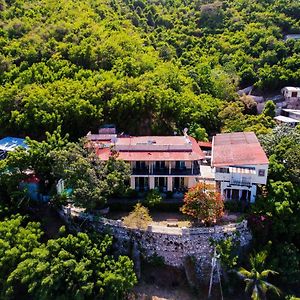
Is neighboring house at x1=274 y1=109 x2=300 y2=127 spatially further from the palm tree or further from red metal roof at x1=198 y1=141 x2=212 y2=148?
the palm tree

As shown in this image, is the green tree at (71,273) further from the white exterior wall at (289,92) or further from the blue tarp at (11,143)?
the white exterior wall at (289,92)

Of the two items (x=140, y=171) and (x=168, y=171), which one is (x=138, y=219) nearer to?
(x=140, y=171)

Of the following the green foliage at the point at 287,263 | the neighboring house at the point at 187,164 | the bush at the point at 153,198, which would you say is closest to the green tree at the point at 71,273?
the bush at the point at 153,198

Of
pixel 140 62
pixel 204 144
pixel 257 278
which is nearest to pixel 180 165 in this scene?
pixel 204 144

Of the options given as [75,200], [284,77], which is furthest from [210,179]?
[284,77]

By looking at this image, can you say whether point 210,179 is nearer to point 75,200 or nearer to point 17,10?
point 75,200

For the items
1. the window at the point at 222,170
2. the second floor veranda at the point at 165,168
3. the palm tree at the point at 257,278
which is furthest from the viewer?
the second floor veranda at the point at 165,168
